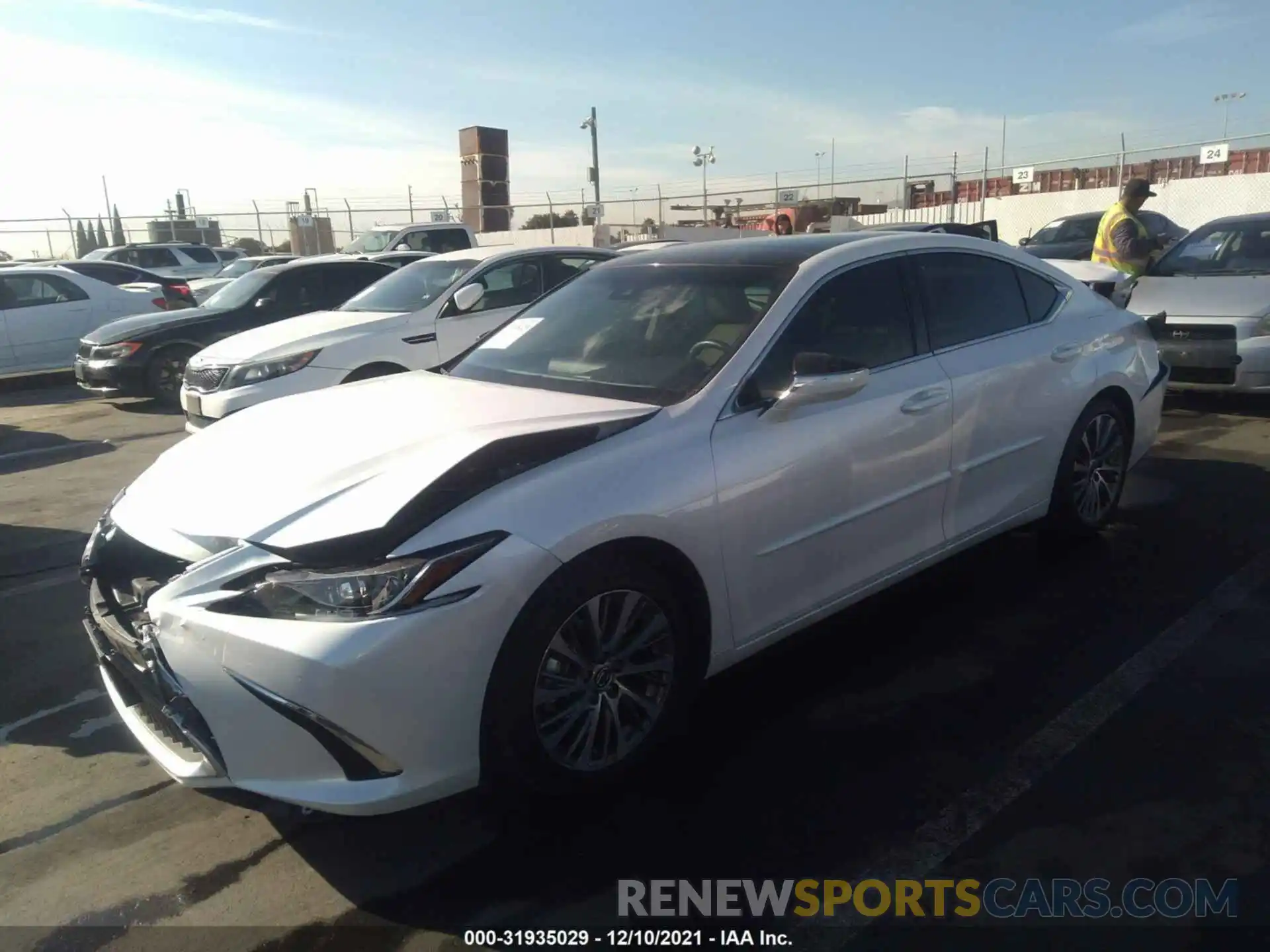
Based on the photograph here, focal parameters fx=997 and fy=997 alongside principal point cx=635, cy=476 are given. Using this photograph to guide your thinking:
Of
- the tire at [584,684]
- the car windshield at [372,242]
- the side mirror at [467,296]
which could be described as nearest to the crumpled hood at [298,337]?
the side mirror at [467,296]

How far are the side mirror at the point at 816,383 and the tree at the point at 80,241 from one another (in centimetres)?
2869

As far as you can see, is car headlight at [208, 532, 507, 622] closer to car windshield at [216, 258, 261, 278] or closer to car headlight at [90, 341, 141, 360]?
car headlight at [90, 341, 141, 360]

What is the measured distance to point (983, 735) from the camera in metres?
3.38

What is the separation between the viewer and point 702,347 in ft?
12.0

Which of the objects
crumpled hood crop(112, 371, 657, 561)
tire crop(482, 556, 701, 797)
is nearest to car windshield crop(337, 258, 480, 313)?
crumpled hood crop(112, 371, 657, 561)

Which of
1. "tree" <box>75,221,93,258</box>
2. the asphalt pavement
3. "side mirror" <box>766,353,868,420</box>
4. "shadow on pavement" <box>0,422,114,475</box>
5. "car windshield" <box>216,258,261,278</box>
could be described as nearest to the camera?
the asphalt pavement

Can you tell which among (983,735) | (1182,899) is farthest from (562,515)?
(1182,899)

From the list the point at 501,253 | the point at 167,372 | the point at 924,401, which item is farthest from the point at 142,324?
the point at 924,401

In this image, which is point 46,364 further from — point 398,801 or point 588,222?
point 588,222

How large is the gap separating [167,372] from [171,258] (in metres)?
14.4

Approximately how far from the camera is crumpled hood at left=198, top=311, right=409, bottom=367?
26.0 ft

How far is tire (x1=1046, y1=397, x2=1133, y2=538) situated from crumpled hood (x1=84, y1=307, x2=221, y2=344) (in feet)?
30.8

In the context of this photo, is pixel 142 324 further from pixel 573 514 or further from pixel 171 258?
pixel 171 258

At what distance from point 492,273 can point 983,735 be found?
259 inches
